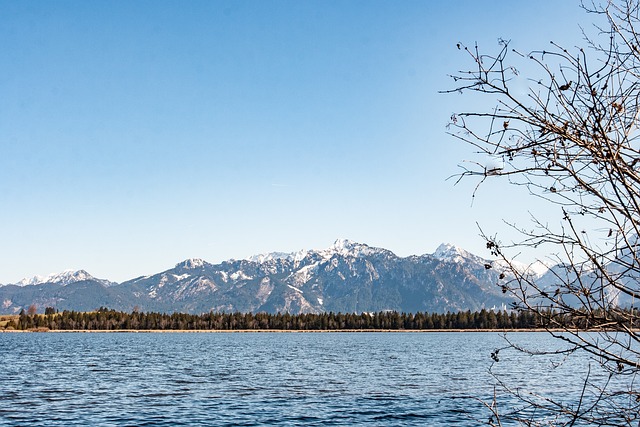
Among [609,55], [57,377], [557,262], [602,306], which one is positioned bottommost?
[57,377]

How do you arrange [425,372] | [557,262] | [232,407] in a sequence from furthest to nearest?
[425,372] < [232,407] < [557,262]

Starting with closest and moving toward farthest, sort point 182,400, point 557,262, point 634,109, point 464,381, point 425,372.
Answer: point 634,109, point 557,262, point 182,400, point 464,381, point 425,372

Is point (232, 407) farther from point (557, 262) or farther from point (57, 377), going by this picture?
point (557, 262)

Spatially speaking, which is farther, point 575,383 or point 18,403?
point 575,383

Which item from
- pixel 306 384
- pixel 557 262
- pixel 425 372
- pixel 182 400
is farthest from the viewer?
pixel 425 372

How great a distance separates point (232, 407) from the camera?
122ft

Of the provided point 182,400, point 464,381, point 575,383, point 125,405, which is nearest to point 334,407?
point 182,400

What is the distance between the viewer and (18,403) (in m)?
38.9

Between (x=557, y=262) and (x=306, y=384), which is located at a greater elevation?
(x=557, y=262)

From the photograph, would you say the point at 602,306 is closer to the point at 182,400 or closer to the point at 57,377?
the point at 182,400

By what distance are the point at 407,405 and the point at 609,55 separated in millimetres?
36274

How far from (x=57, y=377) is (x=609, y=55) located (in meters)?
61.3

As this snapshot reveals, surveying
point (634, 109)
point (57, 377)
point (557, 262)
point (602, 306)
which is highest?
point (634, 109)

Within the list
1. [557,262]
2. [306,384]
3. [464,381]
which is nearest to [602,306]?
[557,262]
